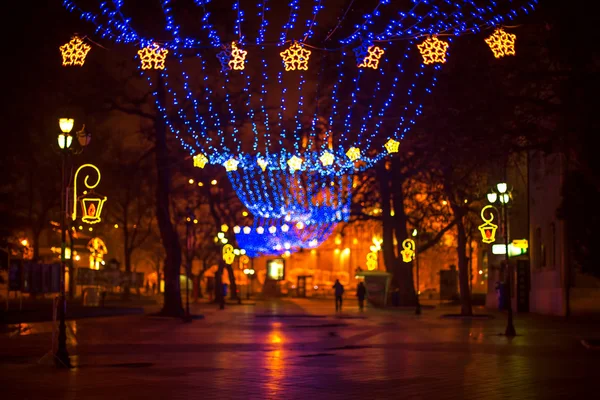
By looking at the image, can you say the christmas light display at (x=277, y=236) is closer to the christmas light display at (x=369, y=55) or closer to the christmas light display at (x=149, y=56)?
the christmas light display at (x=369, y=55)

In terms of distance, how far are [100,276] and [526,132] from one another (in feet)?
111

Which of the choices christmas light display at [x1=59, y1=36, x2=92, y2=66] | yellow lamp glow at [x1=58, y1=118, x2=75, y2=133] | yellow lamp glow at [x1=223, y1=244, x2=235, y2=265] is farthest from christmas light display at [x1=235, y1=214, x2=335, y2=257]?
yellow lamp glow at [x1=58, y1=118, x2=75, y2=133]

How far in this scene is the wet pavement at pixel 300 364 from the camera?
1447cm

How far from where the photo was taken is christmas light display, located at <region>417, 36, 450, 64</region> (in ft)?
69.5

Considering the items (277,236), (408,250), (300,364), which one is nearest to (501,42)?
(300,364)

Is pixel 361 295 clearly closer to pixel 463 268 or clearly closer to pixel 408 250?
pixel 408 250

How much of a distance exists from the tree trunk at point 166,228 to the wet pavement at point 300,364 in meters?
9.54

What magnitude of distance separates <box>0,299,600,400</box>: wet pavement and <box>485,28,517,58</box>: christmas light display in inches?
269

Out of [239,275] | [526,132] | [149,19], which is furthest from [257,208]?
[239,275]

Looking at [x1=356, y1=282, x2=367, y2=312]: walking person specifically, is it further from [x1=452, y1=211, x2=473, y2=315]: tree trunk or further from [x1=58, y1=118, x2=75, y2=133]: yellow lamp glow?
[x1=58, y1=118, x2=75, y2=133]: yellow lamp glow

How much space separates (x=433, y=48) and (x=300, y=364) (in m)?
7.83

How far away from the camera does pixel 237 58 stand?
2116cm

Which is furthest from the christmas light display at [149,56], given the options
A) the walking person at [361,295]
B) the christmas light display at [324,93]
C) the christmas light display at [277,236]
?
the christmas light display at [277,236]

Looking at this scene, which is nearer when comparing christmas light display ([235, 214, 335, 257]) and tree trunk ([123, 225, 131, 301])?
tree trunk ([123, 225, 131, 301])
